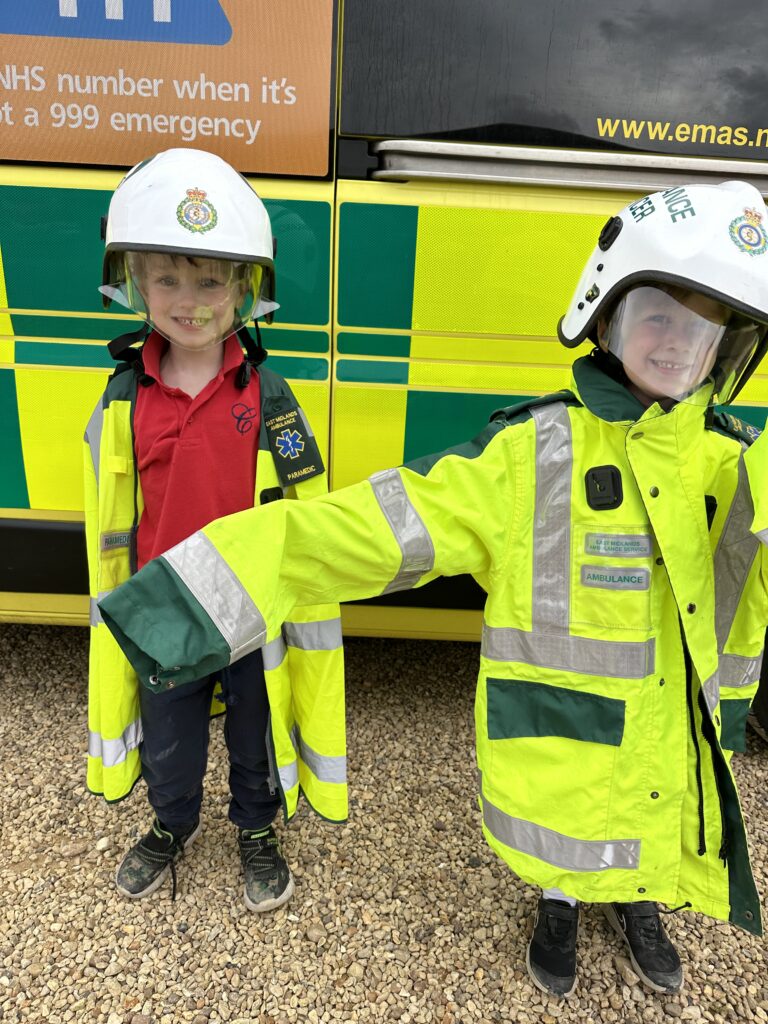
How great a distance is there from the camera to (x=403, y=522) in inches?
56.2

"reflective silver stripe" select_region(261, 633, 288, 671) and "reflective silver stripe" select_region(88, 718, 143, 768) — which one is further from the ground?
"reflective silver stripe" select_region(261, 633, 288, 671)

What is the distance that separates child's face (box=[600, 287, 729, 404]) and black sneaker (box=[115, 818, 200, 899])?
5.76 ft

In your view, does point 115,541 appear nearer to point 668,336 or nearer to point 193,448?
point 193,448

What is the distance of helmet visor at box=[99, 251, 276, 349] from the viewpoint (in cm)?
167

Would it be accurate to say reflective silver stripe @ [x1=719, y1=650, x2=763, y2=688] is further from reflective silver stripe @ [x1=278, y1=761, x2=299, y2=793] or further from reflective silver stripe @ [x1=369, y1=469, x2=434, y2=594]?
reflective silver stripe @ [x1=278, y1=761, x2=299, y2=793]

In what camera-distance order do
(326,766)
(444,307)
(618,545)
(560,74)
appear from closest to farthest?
(618,545) → (326,766) → (560,74) → (444,307)

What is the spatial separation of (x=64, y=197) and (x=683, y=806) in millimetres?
2362

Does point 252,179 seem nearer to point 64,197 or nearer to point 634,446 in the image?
point 64,197

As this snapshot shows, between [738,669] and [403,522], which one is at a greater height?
[403,522]

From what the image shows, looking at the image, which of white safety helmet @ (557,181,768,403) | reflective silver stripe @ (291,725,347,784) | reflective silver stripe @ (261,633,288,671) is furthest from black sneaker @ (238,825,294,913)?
white safety helmet @ (557,181,768,403)

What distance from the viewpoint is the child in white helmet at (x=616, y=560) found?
1380 mm

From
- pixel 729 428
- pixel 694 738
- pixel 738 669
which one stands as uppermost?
pixel 729 428

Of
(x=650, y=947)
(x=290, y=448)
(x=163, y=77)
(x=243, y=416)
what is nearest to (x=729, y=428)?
(x=290, y=448)

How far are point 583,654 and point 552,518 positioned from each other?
11.9 inches
